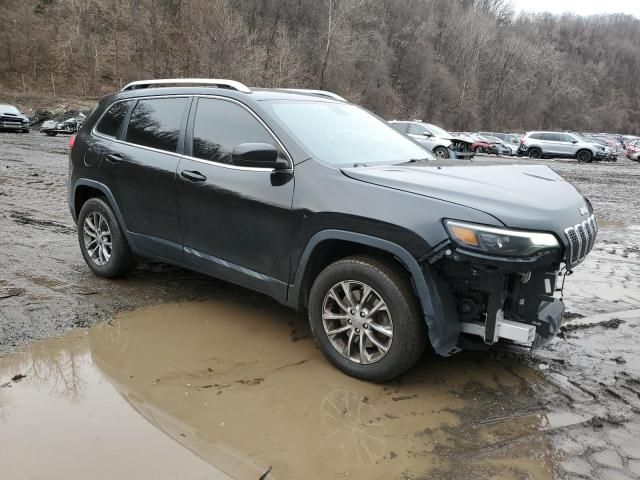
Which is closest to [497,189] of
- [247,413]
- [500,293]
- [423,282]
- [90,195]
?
[500,293]

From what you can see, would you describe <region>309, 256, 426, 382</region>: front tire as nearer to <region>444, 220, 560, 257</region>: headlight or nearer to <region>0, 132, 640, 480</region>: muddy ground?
<region>0, 132, 640, 480</region>: muddy ground

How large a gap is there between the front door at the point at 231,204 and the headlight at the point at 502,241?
1232 millimetres

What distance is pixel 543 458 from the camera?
2.83 meters

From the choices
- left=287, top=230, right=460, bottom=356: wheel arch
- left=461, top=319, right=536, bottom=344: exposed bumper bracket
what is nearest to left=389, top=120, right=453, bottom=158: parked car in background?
left=287, top=230, right=460, bottom=356: wheel arch

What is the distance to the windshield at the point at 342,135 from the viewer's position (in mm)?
3984

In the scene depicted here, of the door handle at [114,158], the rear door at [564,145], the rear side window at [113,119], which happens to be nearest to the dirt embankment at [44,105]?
the rear door at [564,145]

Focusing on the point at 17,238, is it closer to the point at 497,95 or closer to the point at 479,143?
the point at 479,143

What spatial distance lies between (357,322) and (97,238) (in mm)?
3098

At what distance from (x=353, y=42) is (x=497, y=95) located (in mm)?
32914

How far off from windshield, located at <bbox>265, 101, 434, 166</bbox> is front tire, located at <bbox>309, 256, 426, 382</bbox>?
846mm

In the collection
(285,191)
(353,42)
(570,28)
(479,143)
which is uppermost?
(570,28)

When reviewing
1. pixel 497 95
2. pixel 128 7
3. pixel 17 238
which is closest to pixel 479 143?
pixel 17 238

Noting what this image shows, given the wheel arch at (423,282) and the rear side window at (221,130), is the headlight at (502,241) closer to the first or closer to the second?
the wheel arch at (423,282)

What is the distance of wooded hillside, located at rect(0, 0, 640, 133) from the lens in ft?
156
